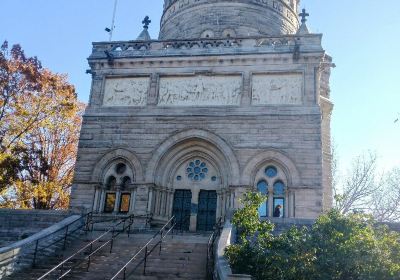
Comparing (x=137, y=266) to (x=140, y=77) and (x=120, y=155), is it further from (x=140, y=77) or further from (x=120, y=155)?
(x=140, y=77)

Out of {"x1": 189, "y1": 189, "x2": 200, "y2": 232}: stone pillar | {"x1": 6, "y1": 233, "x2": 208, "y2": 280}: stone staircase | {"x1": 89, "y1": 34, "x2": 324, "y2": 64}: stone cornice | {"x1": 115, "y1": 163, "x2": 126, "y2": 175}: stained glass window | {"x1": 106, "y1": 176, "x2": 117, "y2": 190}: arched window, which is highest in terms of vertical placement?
{"x1": 89, "y1": 34, "x2": 324, "y2": 64}: stone cornice

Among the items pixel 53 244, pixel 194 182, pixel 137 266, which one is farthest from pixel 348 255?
pixel 194 182

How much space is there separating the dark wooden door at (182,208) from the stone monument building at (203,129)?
0.13 ft

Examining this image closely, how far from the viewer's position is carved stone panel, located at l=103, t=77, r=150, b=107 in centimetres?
2030

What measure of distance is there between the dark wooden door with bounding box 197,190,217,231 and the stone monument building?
41 millimetres

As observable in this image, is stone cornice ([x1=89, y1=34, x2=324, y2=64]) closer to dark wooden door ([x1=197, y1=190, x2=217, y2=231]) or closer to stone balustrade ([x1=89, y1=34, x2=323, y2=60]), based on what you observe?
stone balustrade ([x1=89, y1=34, x2=323, y2=60])

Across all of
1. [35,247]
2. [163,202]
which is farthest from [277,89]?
[35,247]

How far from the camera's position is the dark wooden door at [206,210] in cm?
1875

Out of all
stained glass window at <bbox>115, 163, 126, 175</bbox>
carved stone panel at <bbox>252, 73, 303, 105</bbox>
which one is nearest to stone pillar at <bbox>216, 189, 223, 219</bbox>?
carved stone panel at <bbox>252, 73, 303, 105</bbox>

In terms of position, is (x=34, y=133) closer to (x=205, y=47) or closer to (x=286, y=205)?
(x=205, y=47)

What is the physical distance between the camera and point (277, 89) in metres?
19.3

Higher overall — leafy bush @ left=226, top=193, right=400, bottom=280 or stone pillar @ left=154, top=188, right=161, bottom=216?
stone pillar @ left=154, top=188, right=161, bottom=216

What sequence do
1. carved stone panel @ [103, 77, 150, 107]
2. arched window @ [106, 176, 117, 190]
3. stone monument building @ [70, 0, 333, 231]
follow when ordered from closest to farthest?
stone monument building @ [70, 0, 333, 231]
arched window @ [106, 176, 117, 190]
carved stone panel @ [103, 77, 150, 107]

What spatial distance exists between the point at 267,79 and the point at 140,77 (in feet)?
18.0
